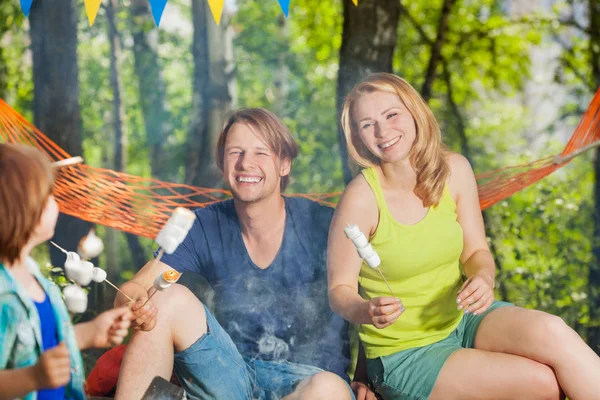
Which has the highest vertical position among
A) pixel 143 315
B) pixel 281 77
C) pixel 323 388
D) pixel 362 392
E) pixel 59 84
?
pixel 281 77

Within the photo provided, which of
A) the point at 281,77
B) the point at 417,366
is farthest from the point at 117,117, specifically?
the point at 417,366

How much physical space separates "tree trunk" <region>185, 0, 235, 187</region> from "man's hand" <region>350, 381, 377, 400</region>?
267 cm

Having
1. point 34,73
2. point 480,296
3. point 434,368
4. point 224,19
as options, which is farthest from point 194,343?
point 224,19

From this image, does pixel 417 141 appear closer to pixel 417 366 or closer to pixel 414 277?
pixel 414 277

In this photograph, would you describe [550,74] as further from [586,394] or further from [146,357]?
[146,357]

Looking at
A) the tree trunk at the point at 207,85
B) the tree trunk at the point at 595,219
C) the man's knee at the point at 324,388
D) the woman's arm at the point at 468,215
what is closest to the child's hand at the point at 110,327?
the man's knee at the point at 324,388

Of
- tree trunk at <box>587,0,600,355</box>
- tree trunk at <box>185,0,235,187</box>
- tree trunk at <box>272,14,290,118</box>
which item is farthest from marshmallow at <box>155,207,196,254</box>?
tree trunk at <box>272,14,290,118</box>

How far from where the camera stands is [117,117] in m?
5.31

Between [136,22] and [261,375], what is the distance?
382 cm

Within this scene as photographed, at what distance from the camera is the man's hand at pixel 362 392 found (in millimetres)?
1946

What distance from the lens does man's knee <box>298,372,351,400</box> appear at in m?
1.69

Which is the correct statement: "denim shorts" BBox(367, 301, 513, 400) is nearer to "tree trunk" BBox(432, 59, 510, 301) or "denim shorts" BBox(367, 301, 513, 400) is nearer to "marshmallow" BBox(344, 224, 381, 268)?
"marshmallow" BBox(344, 224, 381, 268)

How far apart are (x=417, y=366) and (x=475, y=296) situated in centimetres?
24

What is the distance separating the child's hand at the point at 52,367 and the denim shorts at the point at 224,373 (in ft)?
1.77
